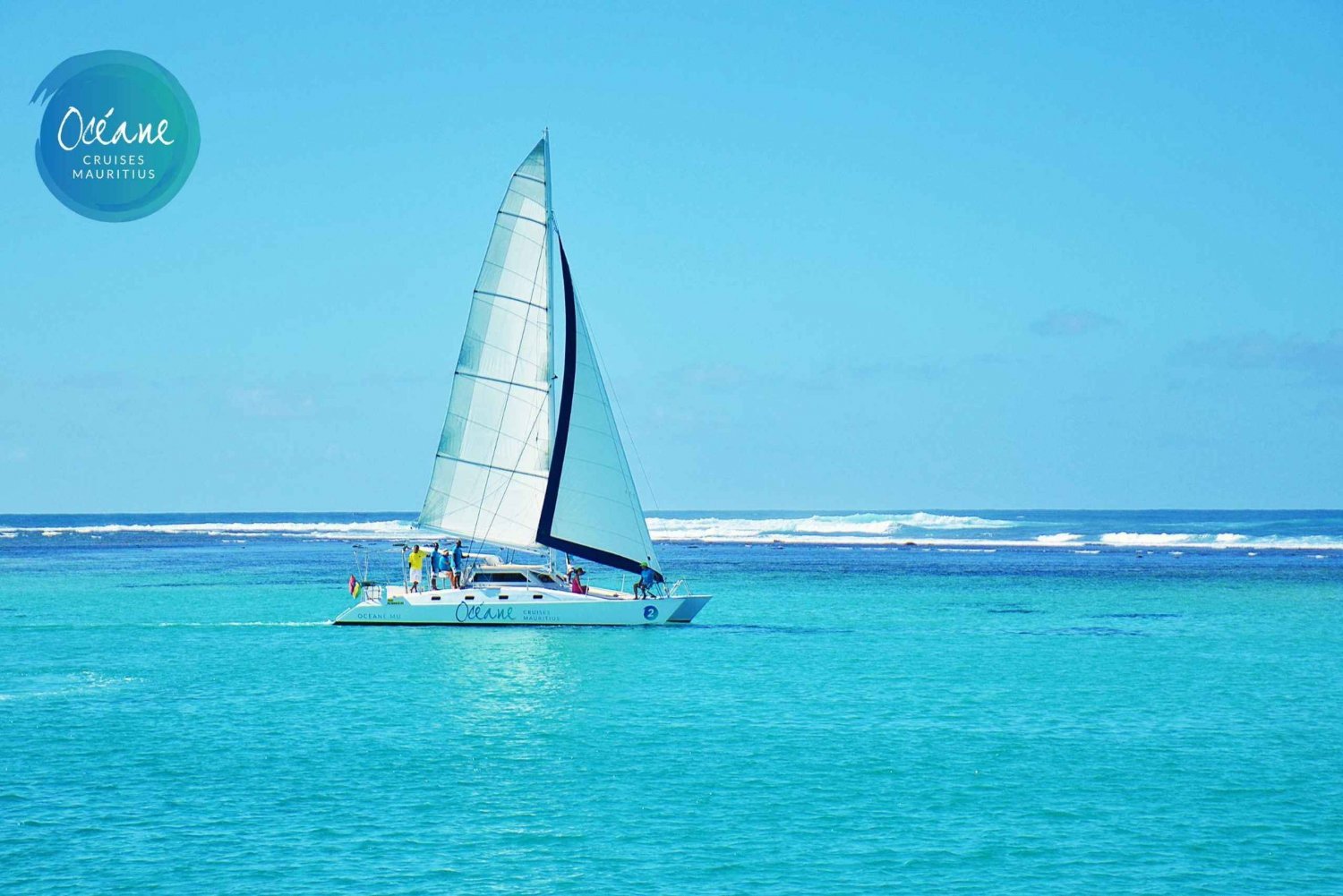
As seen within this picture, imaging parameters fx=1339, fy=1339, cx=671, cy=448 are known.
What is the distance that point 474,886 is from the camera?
53.2ft

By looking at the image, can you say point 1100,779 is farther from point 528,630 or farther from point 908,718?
point 528,630

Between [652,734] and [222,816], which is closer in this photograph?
[222,816]

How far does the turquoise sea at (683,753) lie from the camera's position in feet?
55.9

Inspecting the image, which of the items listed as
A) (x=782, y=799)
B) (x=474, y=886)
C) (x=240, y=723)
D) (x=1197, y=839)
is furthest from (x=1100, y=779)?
(x=240, y=723)

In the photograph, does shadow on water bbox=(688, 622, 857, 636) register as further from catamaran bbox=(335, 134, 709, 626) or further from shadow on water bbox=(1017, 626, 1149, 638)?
shadow on water bbox=(1017, 626, 1149, 638)

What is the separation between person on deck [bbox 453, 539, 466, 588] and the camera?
4050 centimetres

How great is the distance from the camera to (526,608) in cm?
3962

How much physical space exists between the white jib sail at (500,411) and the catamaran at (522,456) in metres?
0.03

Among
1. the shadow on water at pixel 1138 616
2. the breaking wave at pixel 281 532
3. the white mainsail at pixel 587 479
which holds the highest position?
the white mainsail at pixel 587 479

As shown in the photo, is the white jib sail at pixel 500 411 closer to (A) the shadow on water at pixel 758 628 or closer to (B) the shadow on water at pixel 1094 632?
(A) the shadow on water at pixel 758 628

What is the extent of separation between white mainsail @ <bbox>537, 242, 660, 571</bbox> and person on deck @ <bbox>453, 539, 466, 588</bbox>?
2.54 metres

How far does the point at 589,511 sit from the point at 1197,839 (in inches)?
974

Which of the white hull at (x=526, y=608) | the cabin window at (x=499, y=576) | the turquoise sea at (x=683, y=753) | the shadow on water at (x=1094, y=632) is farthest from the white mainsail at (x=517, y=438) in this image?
the shadow on water at (x=1094, y=632)

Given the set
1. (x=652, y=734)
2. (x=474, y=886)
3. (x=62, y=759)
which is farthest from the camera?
(x=652, y=734)
